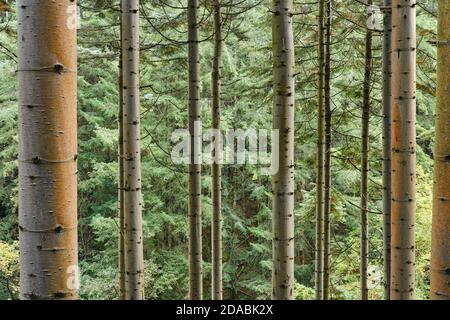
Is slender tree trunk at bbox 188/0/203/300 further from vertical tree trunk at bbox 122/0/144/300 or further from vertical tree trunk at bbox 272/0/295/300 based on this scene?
vertical tree trunk at bbox 272/0/295/300

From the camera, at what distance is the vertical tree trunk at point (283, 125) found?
3986mm

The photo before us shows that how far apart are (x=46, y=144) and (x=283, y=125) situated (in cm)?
276

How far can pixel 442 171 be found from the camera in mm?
1911

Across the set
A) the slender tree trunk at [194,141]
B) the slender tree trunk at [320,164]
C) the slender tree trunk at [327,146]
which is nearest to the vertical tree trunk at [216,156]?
the slender tree trunk at [194,141]

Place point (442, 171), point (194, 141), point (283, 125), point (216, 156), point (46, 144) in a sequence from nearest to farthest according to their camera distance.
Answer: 1. point (46, 144)
2. point (442, 171)
3. point (283, 125)
4. point (194, 141)
5. point (216, 156)

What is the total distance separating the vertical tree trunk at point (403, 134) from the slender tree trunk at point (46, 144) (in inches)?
107

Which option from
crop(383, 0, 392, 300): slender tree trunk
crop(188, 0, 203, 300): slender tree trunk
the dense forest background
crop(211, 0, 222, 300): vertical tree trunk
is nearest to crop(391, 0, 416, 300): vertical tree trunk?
crop(383, 0, 392, 300): slender tree trunk

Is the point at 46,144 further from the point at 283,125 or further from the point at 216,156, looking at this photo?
A: the point at 216,156

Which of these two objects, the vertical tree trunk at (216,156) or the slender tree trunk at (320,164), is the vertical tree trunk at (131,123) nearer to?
the vertical tree trunk at (216,156)

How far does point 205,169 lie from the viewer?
60.6 feet

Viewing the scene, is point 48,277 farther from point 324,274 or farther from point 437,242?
point 324,274

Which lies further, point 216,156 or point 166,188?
point 166,188

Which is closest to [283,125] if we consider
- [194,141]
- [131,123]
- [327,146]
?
[131,123]

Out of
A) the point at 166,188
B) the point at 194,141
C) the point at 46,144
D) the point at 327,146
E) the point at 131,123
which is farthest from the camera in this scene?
the point at 166,188
